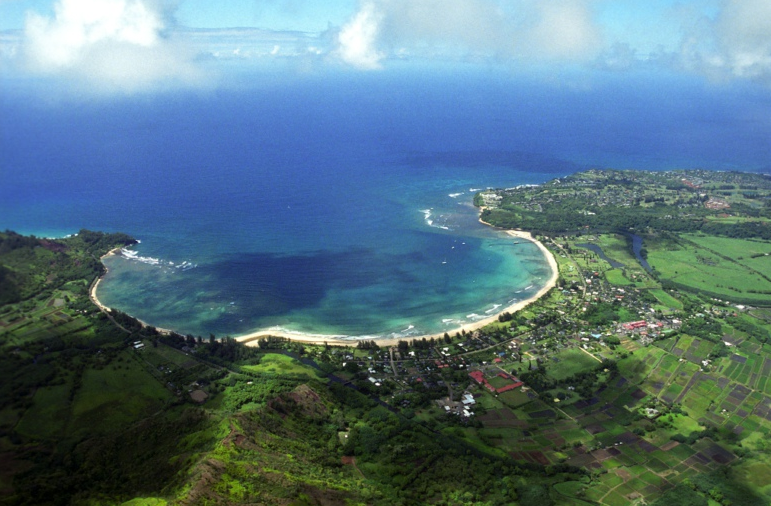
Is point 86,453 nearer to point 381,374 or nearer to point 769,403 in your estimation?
point 381,374

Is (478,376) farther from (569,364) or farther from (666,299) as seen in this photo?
(666,299)

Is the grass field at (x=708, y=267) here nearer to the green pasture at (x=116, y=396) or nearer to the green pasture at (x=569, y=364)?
the green pasture at (x=569, y=364)

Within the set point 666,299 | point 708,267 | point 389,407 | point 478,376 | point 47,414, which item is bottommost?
point 389,407

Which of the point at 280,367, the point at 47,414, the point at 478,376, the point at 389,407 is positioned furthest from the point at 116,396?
the point at 478,376

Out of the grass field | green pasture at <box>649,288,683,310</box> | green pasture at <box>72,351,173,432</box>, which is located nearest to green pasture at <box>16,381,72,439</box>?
green pasture at <box>72,351,173,432</box>

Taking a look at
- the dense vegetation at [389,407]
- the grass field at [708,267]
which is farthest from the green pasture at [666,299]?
the grass field at [708,267]

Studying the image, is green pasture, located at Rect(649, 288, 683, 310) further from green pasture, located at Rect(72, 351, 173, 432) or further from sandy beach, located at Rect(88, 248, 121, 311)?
sandy beach, located at Rect(88, 248, 121, 311)

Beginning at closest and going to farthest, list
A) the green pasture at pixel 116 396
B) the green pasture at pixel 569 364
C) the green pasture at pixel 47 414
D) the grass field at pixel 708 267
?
1. the green pasture at pixel 47 414
2. the green pasture at pixel 116 396
3. the green pasture at pixel 569 364
4. the grass field at pixel 708 267

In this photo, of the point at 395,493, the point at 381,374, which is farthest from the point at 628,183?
the point at 395,493
